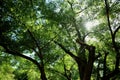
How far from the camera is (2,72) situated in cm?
2064

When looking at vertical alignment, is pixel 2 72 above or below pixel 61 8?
below

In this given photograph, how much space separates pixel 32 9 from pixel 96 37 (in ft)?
21.6

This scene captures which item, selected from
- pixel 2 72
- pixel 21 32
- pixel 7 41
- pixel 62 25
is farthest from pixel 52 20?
pixel 2 72

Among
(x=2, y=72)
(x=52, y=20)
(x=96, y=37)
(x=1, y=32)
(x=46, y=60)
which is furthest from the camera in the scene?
(x=2, y=72)

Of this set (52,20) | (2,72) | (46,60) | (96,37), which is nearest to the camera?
(52,20)

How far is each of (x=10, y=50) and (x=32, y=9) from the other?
2665 mm

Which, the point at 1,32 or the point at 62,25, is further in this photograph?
the point at 62,25

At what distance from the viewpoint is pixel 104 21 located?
18.1 meters

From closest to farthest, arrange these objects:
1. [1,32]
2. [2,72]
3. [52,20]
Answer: [1,32], [52,20], [2,72]

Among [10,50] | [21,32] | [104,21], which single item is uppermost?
[104,21]

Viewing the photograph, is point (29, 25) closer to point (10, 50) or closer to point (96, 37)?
point (10, 50)

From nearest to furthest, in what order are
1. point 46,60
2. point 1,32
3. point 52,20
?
point 1,32, point 52,20, point 46,60

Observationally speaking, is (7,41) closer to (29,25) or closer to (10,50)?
(10,50)

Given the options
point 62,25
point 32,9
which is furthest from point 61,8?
point 32,9
